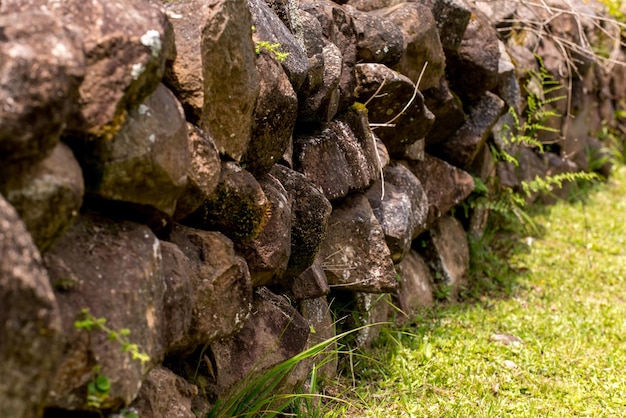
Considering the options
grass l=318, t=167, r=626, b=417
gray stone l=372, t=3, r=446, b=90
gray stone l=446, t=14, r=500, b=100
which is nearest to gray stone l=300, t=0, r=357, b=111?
gray stone l=372, t=3, r=446, b=90

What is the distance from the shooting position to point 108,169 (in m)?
1.85

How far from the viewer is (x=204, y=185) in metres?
2.28

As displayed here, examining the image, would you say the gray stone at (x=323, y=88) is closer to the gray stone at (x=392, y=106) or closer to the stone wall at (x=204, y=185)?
the stone wall at (x=204, y=185)

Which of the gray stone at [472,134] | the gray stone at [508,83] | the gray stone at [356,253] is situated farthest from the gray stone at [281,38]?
the gray stone at [508,83]

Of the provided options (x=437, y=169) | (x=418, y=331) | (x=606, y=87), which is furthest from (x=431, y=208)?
(x=606, y=87)

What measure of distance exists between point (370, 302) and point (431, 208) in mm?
1004

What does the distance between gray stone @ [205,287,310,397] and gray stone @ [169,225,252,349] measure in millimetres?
156

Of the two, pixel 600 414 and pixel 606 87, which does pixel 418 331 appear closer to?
pixel 600 414

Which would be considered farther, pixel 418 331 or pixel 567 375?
Result: pixel 418 331

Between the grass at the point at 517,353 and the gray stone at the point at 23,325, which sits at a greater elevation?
the gray stone at the point at 23,325

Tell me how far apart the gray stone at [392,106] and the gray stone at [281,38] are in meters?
0.73

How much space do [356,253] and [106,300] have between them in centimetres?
183

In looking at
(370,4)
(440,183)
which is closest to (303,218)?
(370,4)

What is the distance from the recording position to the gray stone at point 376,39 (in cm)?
372
